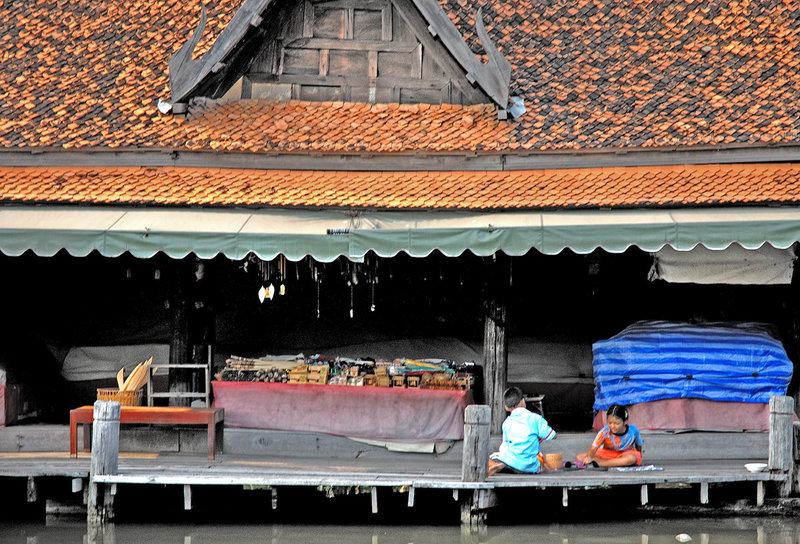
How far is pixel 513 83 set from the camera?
15.2 metres

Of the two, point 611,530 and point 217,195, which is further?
point 217,195

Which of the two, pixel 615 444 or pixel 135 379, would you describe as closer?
pixel 615 444

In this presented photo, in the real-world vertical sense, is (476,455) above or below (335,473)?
above

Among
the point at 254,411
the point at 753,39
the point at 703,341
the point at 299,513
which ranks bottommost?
the point at 299,513

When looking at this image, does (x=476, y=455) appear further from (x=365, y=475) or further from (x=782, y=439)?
(x=782, y=439)

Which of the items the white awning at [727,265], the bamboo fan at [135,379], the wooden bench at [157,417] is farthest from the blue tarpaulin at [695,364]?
the bamboo fan at [135,379]

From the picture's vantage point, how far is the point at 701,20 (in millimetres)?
16094

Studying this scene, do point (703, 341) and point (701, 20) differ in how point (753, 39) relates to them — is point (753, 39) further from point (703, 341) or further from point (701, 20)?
point (703, 341)

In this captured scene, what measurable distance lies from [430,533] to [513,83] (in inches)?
240

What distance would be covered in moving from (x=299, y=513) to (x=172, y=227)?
3189 mm

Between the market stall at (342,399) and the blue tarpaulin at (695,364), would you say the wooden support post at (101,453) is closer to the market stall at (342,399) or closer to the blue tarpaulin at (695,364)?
the market stall at (342,399)

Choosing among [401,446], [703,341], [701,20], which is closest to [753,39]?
[701,20]

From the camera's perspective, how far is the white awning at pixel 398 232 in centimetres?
1212

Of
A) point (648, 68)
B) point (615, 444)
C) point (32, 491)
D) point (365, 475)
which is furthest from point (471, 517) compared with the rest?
point (648, 68)
